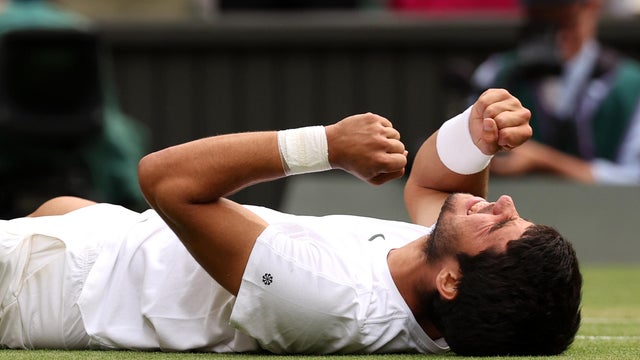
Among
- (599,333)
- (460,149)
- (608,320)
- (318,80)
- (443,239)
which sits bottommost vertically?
(318,80)

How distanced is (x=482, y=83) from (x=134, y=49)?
2572 mm

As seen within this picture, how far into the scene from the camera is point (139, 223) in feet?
13.8

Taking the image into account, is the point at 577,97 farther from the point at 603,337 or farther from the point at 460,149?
the point at 460,149

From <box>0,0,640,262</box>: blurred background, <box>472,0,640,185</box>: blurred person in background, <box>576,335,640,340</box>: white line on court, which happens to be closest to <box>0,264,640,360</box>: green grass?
<box>576,335,640,340</box>: white line on court

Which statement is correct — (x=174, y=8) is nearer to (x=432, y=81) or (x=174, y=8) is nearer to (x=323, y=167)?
(x=432, y=81)

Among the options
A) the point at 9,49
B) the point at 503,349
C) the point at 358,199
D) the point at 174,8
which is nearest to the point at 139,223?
the point at 503,349

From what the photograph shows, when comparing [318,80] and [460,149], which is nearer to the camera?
[460,149]

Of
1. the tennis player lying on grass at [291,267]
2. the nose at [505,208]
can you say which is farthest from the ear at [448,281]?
the nose at [505,208]

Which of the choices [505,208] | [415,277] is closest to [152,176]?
[415,277]

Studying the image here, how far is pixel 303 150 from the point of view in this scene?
3760 mm

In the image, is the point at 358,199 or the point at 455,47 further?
the point at 455,47

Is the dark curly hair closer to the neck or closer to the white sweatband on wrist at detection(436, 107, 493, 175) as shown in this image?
the neck

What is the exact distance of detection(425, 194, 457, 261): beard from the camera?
3881 mm

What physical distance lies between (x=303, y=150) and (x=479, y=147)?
28.4 inches
